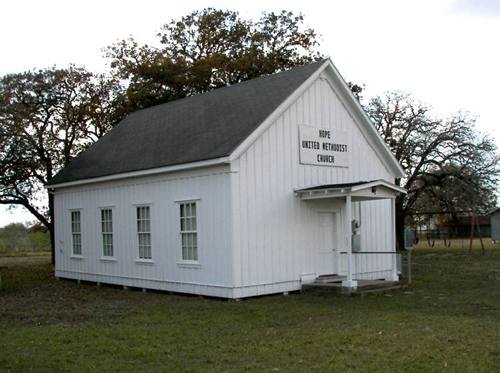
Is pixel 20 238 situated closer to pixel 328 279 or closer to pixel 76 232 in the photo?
pixel 76 232

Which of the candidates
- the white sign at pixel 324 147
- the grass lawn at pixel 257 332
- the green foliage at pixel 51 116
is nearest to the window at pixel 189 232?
the grass lawn at pixel 257 332

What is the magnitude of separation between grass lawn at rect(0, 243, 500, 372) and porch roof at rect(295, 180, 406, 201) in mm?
2546

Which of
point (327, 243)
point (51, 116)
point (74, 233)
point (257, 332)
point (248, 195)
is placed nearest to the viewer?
point (257, 332)

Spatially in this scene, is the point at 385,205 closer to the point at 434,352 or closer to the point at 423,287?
the point at 423,287

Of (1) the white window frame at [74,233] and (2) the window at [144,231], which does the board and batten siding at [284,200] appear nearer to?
(2) the window at [144,231]

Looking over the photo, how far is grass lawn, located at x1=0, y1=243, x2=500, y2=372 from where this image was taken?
8430 mm

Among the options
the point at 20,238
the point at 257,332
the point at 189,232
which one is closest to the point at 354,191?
the point at 189,232

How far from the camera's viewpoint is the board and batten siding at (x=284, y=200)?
15.4m

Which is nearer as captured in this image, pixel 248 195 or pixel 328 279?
pixel 248 195

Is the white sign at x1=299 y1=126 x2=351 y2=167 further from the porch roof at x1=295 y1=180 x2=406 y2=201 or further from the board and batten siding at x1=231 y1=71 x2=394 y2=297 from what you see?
the porch roof at x1=295 y1=180 x2=406 y2=201

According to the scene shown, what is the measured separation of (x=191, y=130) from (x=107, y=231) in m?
4.44

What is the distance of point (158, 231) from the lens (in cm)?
1773

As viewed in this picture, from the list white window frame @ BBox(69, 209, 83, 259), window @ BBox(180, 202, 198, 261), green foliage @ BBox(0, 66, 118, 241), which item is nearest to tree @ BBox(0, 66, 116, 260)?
green foliage @ BBox(0, 66, 118, 241)

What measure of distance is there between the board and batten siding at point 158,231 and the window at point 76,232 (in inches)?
8.5
